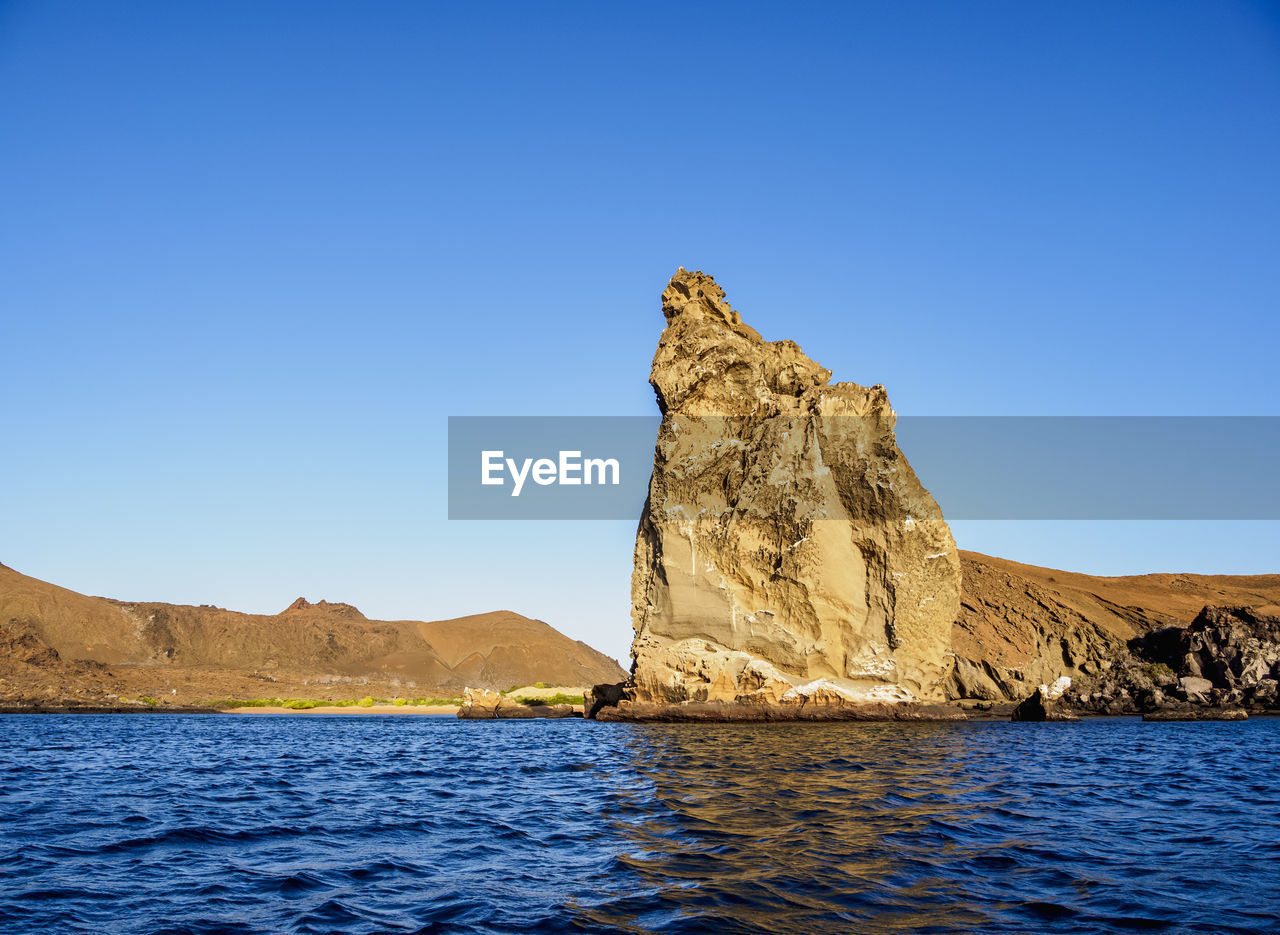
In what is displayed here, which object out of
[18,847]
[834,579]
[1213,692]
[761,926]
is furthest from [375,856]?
[1213,692]

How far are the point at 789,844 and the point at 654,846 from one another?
1.59 m

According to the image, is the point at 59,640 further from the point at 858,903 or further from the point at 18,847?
the point at 858,903

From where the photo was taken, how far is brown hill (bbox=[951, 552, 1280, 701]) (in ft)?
192

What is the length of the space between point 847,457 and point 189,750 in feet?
101

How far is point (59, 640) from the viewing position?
110 m

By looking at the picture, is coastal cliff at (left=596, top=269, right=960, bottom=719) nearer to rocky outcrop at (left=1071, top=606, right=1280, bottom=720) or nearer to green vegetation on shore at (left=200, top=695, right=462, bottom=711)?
rocky outcrop at (left=1071, top=606, right=1280, bottom=720)

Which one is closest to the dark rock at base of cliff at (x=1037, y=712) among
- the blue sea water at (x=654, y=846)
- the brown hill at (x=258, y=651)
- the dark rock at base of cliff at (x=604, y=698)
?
the dark rock at base of cliff at (x=604, y=698)

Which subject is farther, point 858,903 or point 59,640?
point 59,640

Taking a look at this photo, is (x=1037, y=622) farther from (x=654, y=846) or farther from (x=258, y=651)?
(x=258, y=651)

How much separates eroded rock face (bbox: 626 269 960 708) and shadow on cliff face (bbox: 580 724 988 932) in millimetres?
19436

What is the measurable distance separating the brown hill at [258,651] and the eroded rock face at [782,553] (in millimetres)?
70041

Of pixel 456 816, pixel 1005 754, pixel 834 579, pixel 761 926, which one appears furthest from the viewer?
pixel 834 579

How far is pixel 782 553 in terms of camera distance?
40.7 m

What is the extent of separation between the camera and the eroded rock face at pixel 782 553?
131 ft
